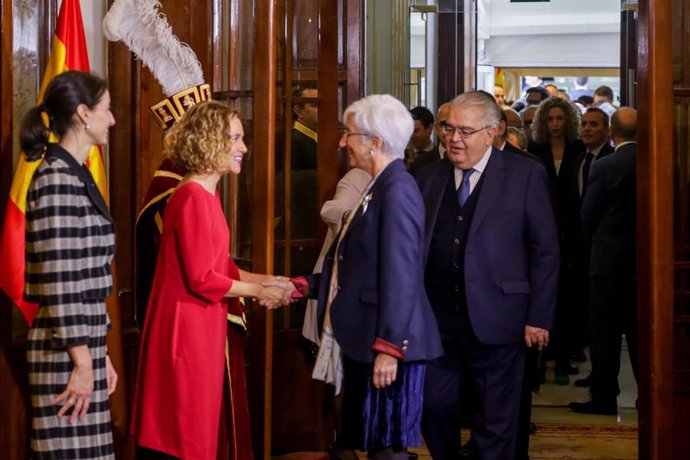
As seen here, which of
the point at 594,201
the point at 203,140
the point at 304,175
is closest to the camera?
the point at 203,140

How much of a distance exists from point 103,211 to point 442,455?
1.74 meters

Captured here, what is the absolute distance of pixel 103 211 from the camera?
9.61 ft

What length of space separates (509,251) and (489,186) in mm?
250

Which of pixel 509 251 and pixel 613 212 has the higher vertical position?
pixel 613 212

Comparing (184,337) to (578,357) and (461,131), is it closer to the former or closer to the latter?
(461,131)

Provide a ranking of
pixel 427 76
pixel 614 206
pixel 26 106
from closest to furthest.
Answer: pixel 26 106
pixel 614 206
pixel 427 76

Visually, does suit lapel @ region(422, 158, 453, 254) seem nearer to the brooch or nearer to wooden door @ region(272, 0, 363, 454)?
the brooch

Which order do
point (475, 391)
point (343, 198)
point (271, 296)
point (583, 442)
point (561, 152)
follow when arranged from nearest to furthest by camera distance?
point (271, 296), point (475, 391), point (343, 198), point (583, 442), point (561, 152)

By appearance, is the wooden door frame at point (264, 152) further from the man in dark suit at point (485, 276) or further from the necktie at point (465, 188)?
the necktie at point (465, 188)

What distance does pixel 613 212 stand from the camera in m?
5.68

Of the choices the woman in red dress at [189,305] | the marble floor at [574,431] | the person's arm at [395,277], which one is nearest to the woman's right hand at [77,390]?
the woman in red dress at [189,305]

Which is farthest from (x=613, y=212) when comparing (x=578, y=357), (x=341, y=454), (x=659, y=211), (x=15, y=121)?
(x=15, y=121)

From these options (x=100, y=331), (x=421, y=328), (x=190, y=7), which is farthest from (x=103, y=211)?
(x=190, y=7)

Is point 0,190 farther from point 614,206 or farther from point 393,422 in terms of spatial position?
point 614,206
